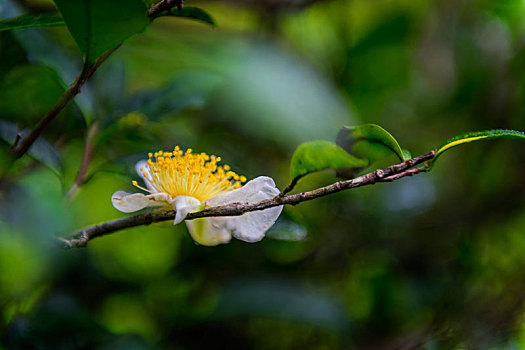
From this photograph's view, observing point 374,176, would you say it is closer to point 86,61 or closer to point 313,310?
point 86,61

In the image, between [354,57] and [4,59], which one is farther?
[354,57]

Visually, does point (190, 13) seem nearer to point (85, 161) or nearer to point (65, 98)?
point (65, 98)

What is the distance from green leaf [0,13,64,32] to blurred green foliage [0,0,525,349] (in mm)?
117

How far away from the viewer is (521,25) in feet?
3.71

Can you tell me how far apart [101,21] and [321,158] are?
0.23 meters

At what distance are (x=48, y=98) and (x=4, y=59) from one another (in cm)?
9

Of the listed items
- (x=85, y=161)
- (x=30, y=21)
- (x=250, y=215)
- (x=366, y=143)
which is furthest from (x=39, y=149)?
A: (x=366, y=143)

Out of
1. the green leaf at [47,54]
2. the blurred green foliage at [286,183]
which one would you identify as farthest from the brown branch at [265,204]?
the green leaf at [47,54]

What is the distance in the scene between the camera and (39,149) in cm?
62

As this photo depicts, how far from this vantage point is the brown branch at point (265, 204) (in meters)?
0.43

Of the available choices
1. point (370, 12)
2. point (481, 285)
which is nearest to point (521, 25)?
point (370, 12)

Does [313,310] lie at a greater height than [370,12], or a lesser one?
lesser

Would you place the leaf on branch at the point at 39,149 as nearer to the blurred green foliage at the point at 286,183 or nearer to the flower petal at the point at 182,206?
the blurred green foliage at the point at 286,183


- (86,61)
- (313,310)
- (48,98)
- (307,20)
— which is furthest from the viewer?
(307,20)
